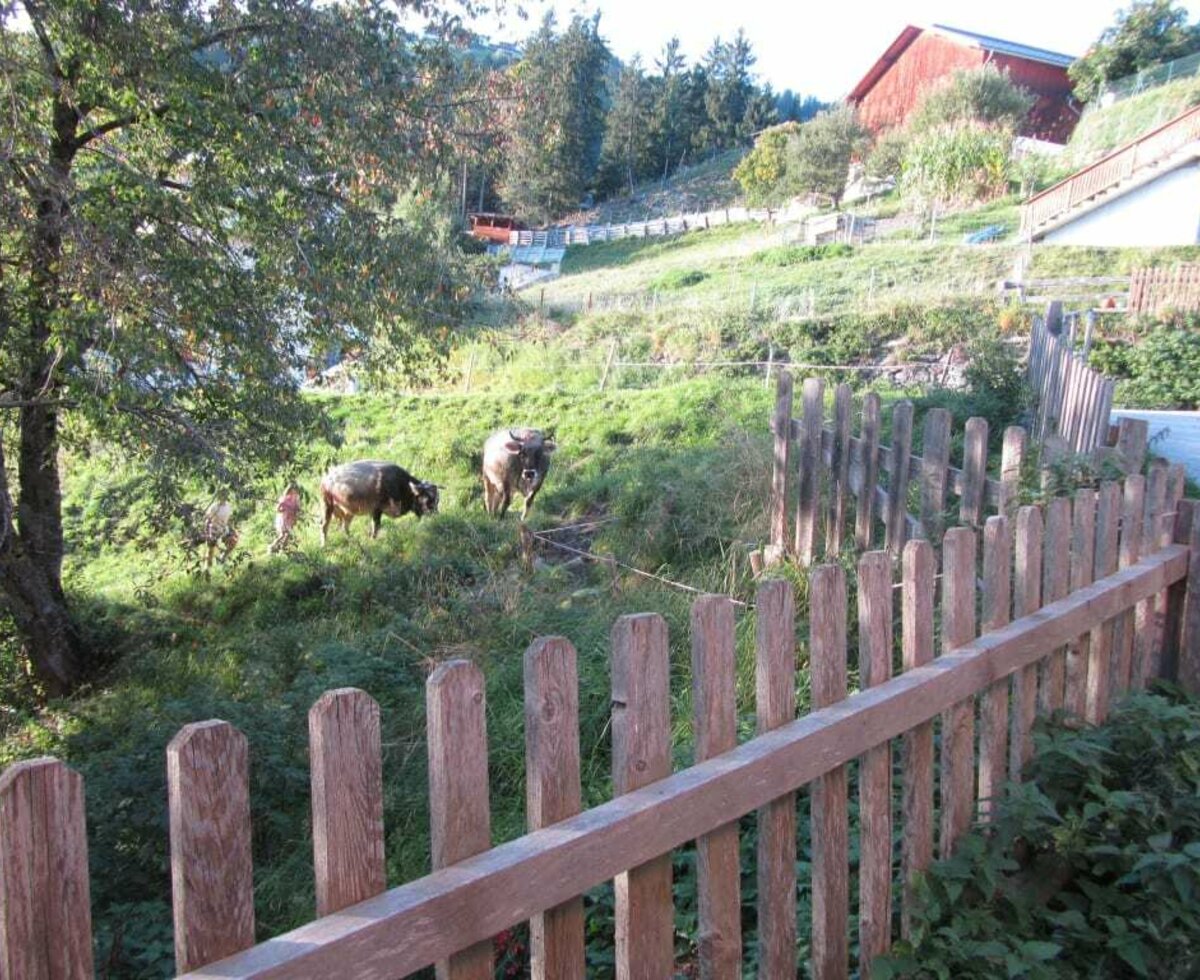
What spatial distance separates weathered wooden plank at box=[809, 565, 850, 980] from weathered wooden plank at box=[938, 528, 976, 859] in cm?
54

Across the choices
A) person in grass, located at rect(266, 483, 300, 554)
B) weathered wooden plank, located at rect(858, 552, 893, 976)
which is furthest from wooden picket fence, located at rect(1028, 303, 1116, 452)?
person in grass, located at rect(266, 483, 300, 554)

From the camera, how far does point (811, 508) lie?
6.73 metres

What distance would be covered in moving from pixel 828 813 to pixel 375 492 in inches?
420

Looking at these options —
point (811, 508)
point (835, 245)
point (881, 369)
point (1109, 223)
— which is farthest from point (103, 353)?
point (835, 245)

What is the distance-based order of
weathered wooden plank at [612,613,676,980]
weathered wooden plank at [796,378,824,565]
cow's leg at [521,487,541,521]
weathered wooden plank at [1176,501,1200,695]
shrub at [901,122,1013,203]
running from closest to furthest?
weathered wooden plank at [612,613,676,980] < weathered wooden plank at [1176,501,1200,695] < weathered wooden plank at [796,378,824,565] < cow's leg at [521,487,541,521] < shrub at [901,122,1013,203]

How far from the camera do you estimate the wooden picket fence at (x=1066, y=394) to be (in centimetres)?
645

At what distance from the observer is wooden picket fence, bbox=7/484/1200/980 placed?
1395mm

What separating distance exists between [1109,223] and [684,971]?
108 ft

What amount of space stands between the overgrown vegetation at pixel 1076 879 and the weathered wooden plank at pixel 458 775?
4.23ft

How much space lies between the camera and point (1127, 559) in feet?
12.5

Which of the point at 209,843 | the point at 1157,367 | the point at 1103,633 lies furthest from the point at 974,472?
the point at 1157,367

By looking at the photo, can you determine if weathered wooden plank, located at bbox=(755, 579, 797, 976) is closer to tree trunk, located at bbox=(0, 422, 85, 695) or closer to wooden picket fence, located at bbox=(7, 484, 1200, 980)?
wooden picket fence, located at bbox=(7, 484, 1200, 980)

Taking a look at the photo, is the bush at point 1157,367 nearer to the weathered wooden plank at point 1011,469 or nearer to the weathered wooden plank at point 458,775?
the weathered wooden plank at point 1011,469

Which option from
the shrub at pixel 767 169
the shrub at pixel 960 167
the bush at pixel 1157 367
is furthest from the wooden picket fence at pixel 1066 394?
the shrub at pixel 767 169
